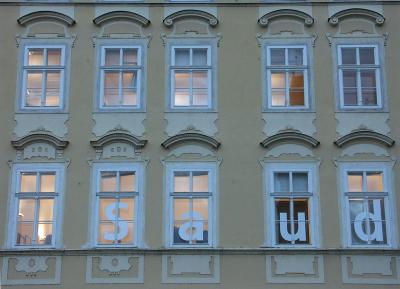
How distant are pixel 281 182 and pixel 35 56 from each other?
19.5ft

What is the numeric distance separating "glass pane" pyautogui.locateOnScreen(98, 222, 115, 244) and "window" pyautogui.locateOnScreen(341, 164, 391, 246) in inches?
185

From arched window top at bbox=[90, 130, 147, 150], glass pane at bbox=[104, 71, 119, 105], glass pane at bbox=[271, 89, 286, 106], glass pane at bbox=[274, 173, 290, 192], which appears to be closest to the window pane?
arched window top at bbox=[90, 130, 147, 150]

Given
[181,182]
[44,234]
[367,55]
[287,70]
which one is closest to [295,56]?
[287,70]

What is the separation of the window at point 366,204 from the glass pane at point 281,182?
1.14 metres

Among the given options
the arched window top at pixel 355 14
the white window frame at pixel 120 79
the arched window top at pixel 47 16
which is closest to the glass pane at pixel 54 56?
the arched window top at pixel 47 16

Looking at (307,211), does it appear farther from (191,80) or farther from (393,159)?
(191,80)

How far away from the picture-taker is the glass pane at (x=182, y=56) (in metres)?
17.1

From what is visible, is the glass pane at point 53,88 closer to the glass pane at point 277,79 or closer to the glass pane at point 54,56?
the glass pane at point 54,56

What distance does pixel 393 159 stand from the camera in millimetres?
16312

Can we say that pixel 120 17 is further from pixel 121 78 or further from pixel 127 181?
pixel 127 181

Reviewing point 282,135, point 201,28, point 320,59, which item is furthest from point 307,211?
point 201,28

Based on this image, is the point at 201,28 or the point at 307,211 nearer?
the point at 307,211

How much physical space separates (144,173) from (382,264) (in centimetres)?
510

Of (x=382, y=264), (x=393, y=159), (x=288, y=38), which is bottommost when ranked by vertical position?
(x=382, y=264)
